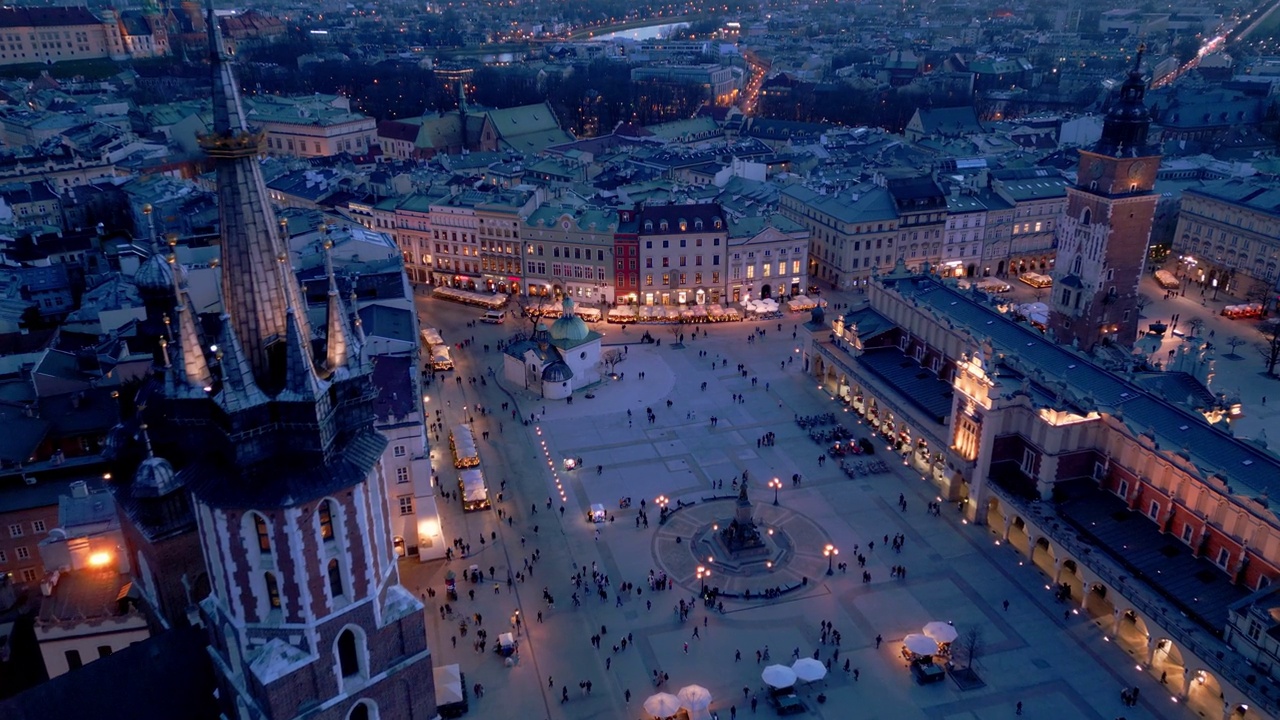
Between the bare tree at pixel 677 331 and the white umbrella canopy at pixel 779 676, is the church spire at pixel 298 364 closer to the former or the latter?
the white umbrella canopy at pixel 779 676

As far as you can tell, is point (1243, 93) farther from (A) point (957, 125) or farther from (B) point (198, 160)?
(B) point (198, 160)

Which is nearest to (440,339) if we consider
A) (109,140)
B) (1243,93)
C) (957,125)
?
(109,140)

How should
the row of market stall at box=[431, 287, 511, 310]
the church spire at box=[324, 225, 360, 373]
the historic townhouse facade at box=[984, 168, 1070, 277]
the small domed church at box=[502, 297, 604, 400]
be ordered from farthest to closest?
the historic townhouse facade at box=[984, 168, 1070, 277] → the row of market stall at box=[431, 287, 511, 310] → the small domed church at box=[502, 297, 604, 400] → the church spire at box=[324, 225, 360, 373]

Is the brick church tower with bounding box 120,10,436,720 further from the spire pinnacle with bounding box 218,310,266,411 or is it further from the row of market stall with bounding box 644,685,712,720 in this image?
the row of market stall with bounding box 644,685,712,720

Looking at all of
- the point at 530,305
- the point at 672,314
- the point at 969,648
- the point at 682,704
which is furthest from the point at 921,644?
the point at 530,305

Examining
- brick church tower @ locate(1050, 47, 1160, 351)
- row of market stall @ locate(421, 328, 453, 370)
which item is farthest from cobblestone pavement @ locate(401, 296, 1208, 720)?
brick church tower @ locate(1050, 47, 1160, 351)

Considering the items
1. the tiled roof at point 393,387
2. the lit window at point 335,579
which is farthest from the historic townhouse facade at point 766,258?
the lit window at point 335,579

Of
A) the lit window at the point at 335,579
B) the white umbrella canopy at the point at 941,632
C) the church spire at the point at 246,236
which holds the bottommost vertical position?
the white umbrella canopy at the point at 941,632
